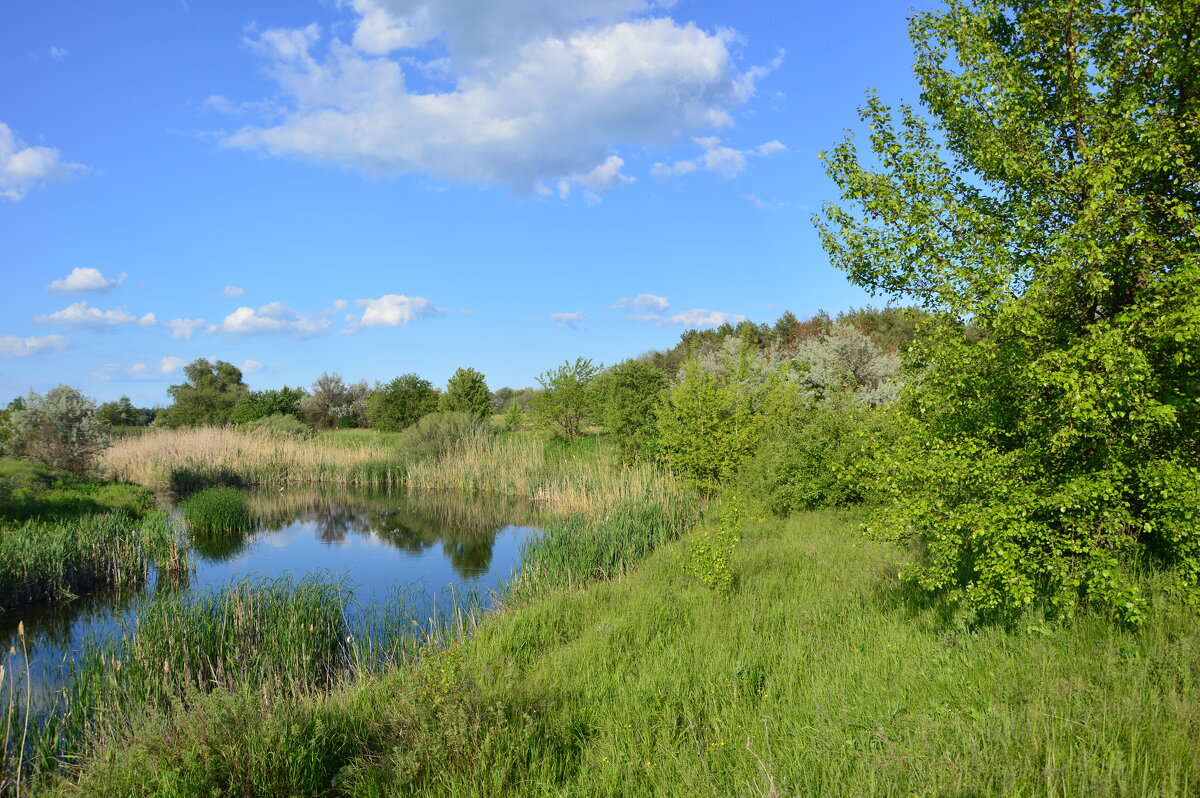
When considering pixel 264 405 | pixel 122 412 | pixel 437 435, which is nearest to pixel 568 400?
pixel 437 435

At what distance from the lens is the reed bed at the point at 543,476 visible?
17156 mm

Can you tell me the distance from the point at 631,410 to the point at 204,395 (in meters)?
43.5

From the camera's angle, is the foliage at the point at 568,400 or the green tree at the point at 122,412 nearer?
the foliage at the point at 568,400

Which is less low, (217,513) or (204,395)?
(204,395)

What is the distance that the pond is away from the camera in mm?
10125

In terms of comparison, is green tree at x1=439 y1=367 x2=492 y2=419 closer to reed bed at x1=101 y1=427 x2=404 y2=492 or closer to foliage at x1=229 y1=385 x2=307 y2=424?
reed bed at x1=101 y1=427 x2=404 y2=492

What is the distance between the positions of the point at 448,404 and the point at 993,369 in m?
35.7

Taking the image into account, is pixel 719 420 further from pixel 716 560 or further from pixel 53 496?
pixel 53 496

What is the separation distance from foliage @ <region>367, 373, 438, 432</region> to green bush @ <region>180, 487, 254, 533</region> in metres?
23.0

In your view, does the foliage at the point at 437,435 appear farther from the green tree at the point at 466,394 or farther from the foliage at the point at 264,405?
the foliage at the point at 264,405

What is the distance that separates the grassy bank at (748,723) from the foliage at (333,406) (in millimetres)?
50756

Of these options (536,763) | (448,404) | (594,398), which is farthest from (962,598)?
(448,404)

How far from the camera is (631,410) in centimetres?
2400

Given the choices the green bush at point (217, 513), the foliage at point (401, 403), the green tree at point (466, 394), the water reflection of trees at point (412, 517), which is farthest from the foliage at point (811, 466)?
the foliage at point (401, 403)
